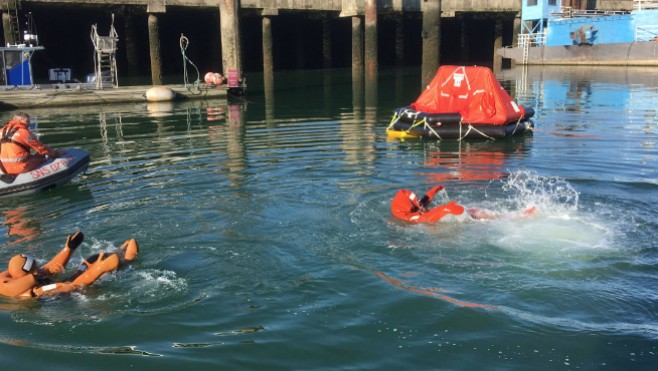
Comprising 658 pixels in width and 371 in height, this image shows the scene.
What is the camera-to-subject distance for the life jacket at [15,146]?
10047 mm

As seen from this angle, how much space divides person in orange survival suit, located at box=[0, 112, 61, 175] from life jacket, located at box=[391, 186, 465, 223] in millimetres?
6354

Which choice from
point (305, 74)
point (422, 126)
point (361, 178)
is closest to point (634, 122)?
point (422, 126)

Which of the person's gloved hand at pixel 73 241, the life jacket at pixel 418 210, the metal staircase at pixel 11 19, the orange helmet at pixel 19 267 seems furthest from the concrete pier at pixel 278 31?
the orange helmet at pixel 19 267

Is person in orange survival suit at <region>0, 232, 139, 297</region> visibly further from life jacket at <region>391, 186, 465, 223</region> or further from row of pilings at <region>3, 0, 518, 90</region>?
row of pilings at <region>3, 0, 518, 90</region>

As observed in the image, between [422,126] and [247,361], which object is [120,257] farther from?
[422,126]

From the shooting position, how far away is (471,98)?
1508 centimetres

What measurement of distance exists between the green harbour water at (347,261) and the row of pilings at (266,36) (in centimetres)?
1636

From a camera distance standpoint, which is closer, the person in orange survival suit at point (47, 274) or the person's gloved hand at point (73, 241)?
the person in orange survival suit at point (47, 274)

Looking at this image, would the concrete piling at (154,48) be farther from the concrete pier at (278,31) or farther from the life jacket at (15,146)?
the life jacket at (15,146)

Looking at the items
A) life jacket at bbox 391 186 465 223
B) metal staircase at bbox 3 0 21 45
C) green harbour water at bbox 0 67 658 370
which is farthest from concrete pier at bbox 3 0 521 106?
life jacket at bbox 391 186 465 223

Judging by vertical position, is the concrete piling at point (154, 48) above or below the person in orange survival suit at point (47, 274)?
above

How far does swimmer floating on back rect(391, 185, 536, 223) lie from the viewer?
7.59 metres

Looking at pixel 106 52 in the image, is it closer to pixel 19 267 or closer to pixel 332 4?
pixel 332 4

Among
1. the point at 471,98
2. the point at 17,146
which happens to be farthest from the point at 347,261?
the point at 471,98
